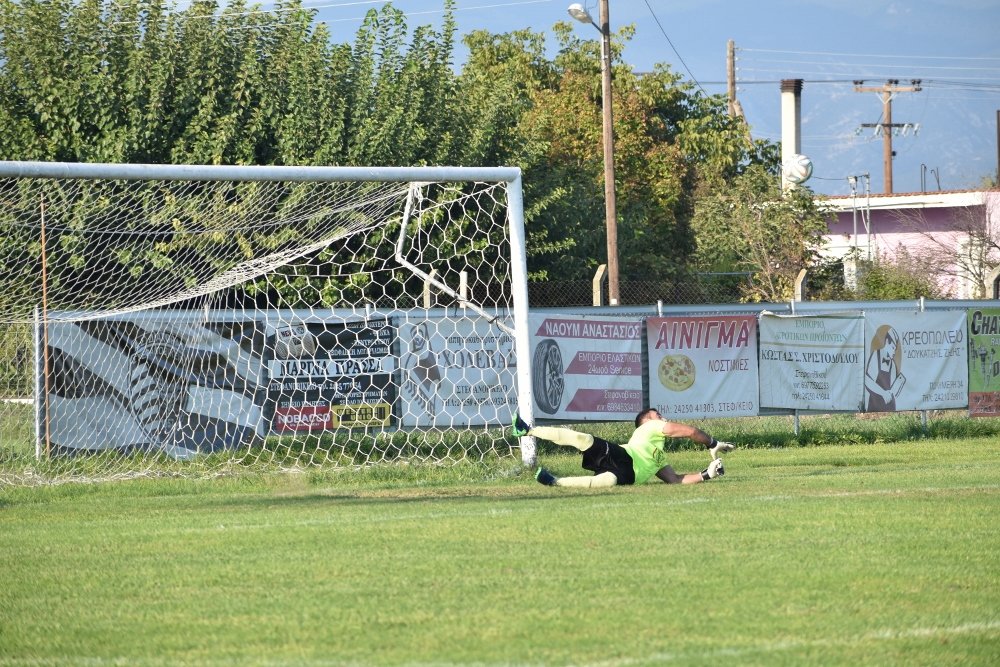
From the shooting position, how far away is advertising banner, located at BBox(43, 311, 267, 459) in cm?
1488

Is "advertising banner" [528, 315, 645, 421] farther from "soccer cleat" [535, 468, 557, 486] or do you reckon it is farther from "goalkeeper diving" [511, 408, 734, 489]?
"soccer cleat" [535, 468, 557, 486]

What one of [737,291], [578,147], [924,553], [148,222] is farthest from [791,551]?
[578,147]

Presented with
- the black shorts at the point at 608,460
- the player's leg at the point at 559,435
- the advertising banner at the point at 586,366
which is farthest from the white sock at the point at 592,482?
the advertising banner at the point at 586,366

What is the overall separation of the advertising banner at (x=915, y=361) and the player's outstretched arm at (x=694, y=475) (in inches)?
291

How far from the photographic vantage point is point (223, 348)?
15.5 m

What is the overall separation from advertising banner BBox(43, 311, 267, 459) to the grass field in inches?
147

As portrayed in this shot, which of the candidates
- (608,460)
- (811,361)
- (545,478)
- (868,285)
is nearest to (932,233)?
(868,285)

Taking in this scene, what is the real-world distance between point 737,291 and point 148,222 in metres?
22.1

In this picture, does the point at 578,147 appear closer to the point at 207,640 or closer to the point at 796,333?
the point at 796,333

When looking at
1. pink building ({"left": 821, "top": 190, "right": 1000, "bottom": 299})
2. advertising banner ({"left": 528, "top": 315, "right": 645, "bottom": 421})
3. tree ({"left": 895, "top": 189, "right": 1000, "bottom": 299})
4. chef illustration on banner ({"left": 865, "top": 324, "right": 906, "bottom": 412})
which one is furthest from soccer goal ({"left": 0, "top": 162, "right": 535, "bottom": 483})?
tree ({"left": 895, "top": 189, "right": 1000, "bottom": 299})

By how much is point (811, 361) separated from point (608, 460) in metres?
7.29

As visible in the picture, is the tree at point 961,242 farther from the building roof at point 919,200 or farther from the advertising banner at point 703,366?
the advertising banner at point 703,366

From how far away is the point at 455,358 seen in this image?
51.9ft

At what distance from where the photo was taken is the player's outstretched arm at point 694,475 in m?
11.9
